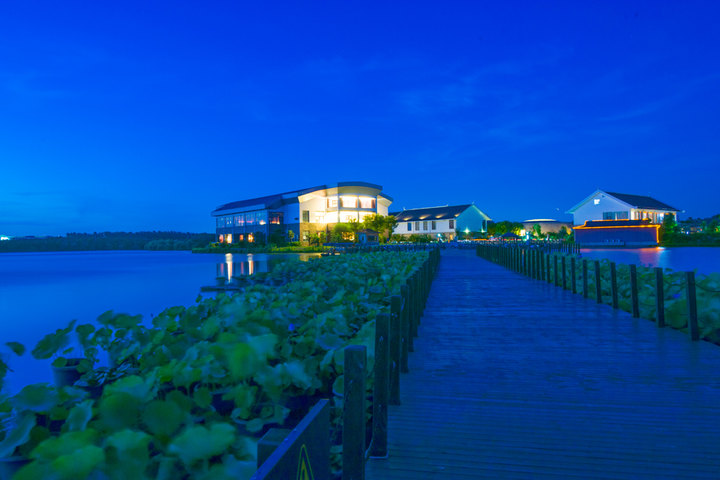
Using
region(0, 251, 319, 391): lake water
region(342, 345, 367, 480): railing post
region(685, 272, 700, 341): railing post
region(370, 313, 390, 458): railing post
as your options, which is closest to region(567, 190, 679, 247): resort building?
region(0, 251, 319, 391): lake water

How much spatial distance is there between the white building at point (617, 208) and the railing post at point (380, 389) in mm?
58517

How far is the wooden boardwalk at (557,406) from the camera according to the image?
2.49 meters

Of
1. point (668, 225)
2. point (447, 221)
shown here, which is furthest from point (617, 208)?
point (447, 221)

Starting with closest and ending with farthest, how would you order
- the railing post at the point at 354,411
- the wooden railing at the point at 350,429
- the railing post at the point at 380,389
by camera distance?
the wooden railing at the point at 350,429 < the railing post at the point at 354,411 < the railing post at the point at 380,389

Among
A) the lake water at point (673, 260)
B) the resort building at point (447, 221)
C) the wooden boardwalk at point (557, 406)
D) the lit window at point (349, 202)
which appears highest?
the lit window at point (349, 202)

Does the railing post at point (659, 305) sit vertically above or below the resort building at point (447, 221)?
below

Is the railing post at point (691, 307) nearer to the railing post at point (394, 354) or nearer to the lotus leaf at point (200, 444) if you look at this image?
the railing post at point (394, 354)

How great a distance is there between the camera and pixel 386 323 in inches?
109

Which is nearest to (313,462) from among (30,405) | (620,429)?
(30,405)

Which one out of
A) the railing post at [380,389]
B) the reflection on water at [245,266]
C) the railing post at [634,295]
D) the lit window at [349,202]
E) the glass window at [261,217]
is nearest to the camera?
the railing post at [380,389]

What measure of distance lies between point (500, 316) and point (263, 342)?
5.57 metres

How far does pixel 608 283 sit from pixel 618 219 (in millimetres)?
49110

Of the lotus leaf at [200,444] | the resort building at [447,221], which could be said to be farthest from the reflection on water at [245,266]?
the resort building at [447,221]

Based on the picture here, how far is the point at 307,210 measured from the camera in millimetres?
52344
